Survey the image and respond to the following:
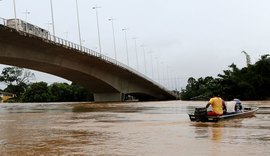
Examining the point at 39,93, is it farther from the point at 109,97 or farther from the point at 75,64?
the point at 75,64

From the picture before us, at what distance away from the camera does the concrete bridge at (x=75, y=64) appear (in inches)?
1548

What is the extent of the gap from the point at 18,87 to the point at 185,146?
423 feet

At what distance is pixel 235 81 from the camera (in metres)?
58.4

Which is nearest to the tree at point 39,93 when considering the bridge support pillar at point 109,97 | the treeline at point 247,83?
the bridge support pillar at point 109,97

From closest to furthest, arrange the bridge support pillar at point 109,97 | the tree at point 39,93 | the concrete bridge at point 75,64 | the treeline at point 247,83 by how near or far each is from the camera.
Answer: the concrete bridge at point 75,64 → the treeline at point 247,83 → the bridge support pillar at point 109,97 → the tree at point 39,93

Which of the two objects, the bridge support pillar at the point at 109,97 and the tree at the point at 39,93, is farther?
the tree at the point at 39,93

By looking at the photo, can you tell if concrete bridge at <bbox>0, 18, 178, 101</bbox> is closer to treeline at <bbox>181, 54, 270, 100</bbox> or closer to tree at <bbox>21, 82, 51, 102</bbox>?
treeline at <bbox>181, 54, 270, 100</bbox>

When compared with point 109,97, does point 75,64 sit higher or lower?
higher

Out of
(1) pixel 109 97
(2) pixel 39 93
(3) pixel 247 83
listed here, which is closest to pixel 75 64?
(1) pixel 109 97

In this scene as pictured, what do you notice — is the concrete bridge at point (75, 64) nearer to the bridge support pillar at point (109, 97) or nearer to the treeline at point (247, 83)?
the bridge support pillar at point (109, 97)

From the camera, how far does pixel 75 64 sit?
53.9m

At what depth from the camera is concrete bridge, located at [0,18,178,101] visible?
39.3 m

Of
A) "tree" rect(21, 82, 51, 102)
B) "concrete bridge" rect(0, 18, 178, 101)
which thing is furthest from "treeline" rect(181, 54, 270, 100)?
"tree" rect(21, 82, 51, 102)

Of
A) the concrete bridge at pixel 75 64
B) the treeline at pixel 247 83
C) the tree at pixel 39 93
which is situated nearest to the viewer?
the concrete bridge at pixel 75 64
